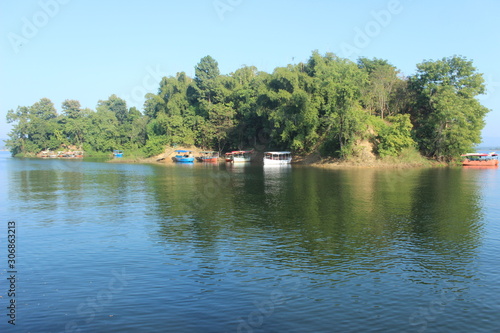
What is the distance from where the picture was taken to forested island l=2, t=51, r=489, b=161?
3024 inches

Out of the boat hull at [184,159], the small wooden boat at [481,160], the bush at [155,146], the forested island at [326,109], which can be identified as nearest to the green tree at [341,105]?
the forested island at [326,109]

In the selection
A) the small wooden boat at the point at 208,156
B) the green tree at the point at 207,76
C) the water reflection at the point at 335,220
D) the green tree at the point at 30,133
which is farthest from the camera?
the green tree at the point at 30,133

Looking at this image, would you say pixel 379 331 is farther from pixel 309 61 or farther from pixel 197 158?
pixel 197 158

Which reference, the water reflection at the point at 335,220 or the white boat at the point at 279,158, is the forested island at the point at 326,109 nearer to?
the white boat at the point at 279,158

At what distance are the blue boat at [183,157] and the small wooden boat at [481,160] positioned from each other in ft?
216

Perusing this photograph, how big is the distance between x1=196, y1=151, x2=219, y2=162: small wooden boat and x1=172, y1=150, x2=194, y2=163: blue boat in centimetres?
282

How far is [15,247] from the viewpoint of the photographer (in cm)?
2122

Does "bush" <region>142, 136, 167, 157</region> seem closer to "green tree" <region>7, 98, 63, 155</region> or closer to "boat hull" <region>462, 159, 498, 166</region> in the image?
"green tree" <region>7, 98, 63, 155</region>

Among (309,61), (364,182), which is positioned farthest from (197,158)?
(364,182)

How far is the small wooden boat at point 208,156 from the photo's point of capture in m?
105

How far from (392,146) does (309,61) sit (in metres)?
29.6

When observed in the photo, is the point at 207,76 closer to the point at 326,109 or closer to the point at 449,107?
the point at 326,109

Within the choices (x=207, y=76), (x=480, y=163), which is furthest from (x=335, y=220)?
(x=207, y=76)

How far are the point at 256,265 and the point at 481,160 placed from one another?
77618 mm
